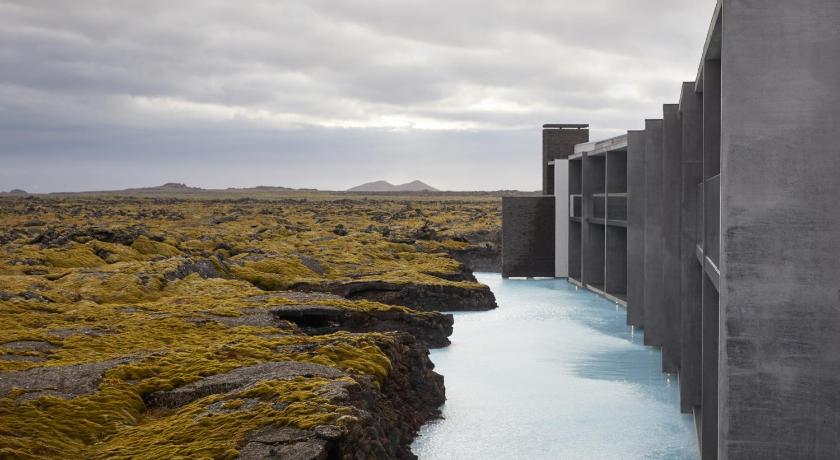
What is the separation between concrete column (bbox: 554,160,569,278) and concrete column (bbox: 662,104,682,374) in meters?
17.1

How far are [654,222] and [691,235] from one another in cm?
471

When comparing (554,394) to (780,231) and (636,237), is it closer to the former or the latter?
(636,237)

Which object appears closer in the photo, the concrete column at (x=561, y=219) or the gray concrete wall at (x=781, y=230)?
the gray concrete wall at (x=781, y=230)

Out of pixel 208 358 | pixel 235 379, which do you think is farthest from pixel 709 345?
pixel 208 358

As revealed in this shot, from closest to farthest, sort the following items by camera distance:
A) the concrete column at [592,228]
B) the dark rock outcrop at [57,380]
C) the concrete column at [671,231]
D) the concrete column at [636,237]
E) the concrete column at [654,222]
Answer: the dark rock outcrop at [57,380], the concrete column at [671,231], the concrete column at [654,222], the concrete column at [636,237], the concrete column at [592,228]

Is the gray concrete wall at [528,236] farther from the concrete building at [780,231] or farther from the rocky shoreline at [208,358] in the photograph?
the concrete building at [780,231]

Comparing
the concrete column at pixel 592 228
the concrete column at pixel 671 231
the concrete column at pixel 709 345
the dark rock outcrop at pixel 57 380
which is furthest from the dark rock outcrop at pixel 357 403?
the concrete column at pixel 592 228

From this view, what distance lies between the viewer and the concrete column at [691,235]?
520 inches

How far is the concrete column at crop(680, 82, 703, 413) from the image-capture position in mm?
13203

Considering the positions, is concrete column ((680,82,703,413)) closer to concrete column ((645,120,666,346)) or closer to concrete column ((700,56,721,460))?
concrete column ((700,56,721,460))

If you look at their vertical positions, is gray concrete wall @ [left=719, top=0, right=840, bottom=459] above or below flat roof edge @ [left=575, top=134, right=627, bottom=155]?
below

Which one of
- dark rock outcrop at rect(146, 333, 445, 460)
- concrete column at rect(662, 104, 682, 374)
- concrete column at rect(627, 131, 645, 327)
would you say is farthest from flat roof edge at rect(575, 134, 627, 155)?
dark rock outcrop at rect(146, 333, 445, 460)

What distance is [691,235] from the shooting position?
13.4 m

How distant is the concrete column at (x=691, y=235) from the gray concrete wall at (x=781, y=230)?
19.5 ft
